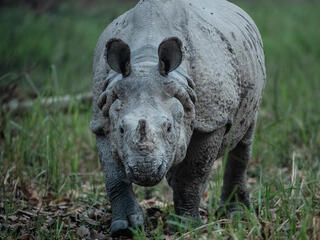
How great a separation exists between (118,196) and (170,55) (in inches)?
39.8

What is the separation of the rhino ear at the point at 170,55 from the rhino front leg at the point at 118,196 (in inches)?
28.6

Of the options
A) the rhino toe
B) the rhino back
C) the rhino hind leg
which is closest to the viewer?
the rhino back

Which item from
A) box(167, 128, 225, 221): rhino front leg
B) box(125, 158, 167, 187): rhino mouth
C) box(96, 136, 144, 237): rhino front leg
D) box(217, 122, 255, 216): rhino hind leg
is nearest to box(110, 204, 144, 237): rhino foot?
box(96, 136, 144, 237): rhino front leg

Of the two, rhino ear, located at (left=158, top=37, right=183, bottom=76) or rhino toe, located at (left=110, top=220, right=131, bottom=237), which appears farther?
rhino toe, located at (left=110, top=220, right=131, bottom=237)

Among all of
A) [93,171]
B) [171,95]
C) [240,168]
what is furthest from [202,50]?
[93,171]

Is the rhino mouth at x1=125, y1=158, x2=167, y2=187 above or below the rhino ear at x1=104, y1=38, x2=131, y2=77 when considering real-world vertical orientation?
below

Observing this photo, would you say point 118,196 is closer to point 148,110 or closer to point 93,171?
point 148,110

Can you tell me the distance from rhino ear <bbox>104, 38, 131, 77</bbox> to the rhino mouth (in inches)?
21.9

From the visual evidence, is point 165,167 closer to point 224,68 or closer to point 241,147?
point 224,68

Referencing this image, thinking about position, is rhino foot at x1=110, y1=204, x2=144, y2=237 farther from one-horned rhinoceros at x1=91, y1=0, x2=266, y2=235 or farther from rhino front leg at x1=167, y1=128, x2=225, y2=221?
rhino front leg at x1=167, y1=128, x2=225, y2=221

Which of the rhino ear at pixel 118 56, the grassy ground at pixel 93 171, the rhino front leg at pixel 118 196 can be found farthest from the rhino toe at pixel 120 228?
the rhino ear at pixel 118 56

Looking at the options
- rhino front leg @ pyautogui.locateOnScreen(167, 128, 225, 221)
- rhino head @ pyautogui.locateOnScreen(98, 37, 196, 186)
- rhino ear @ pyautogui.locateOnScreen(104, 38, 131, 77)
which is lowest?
rhino front leg @ pyautogui.locateOnScreen(167, 128, 225, 221)

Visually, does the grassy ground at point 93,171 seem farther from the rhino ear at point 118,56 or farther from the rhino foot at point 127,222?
the rhino ear at point 118,56

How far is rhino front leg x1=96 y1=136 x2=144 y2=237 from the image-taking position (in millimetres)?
3682
